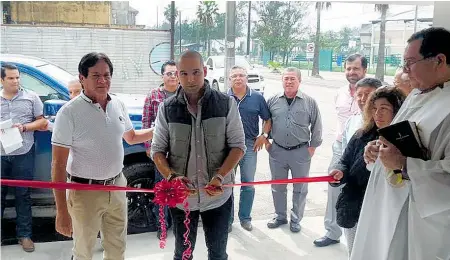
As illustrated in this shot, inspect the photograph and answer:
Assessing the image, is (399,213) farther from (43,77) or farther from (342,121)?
(43,77)

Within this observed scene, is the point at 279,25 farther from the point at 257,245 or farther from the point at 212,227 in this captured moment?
the point at 212,227

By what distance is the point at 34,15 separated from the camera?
48.2 feet

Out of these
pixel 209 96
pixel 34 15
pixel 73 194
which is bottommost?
pixel 73 194

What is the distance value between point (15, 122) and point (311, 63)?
66.4ft

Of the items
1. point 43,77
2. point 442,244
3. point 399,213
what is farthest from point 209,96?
point 43,77

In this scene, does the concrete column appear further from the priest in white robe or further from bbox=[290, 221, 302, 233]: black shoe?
bbox=[290, 221, 302, 233]: black shoe

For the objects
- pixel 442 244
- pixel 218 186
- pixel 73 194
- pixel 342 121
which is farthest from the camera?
pixel 342 121

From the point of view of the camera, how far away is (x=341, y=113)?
4.12m

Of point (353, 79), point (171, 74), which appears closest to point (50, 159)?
point (171, 74)

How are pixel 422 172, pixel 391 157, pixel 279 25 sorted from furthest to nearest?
pixel 279 25
pixel 391 157
pixel 422 172

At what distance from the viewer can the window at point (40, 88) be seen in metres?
4.08

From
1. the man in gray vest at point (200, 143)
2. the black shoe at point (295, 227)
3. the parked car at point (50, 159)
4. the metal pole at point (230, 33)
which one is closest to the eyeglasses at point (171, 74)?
the parked car at point (50, 159)

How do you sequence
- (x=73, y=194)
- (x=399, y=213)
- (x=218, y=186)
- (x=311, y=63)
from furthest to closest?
(x=311, y=63), (x=73, y=194), (x=218, y=186), (x=399, y=213)

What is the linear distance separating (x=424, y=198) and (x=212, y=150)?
1.20m
